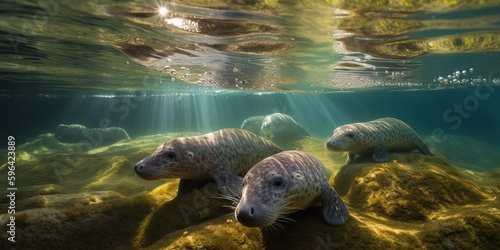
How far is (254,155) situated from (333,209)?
10.3 feet

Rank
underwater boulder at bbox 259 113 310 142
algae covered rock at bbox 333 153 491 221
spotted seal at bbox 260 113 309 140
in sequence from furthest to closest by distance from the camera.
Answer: spotted seal at bbox 260 113 309 140
underwater boulder at bbox 259 113 310 142
algae covered rock at bbox 333 153 491 221

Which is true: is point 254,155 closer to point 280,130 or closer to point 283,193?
point 283,193

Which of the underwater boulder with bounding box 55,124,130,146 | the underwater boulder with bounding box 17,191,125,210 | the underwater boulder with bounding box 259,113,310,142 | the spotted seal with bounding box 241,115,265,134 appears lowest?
the underwater boulder with bounding box 55,124,130,146

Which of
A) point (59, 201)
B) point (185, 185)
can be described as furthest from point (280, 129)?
point (59, 201)

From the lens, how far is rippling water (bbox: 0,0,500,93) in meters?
8.66

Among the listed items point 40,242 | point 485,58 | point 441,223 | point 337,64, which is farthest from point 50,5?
point 485,58

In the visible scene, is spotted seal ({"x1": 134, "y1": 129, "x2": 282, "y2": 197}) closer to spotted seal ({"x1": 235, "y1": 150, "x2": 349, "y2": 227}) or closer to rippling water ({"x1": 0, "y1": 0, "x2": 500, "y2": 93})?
spotted seal ({"x1": 235, "y1": 150, "x2": 349, "y2": 227})

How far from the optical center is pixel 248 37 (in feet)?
37.7

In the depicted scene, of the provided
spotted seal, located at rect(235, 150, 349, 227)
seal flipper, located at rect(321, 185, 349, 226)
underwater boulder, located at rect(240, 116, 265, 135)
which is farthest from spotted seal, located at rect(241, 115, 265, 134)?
seal flipper, located at rect(321, 185, 349, 226)

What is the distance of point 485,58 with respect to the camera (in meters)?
15.7

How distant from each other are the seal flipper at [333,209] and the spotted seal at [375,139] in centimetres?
382

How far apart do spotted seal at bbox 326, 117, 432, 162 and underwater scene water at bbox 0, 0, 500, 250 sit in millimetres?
52

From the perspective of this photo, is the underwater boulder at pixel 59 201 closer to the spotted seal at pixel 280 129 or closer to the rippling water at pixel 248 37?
the rippling water at pixel 248 37

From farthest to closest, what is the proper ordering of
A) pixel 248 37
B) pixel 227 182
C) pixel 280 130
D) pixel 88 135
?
pixel 88 135, pixel 280 130, pixel 248 37, pixel 227 182
